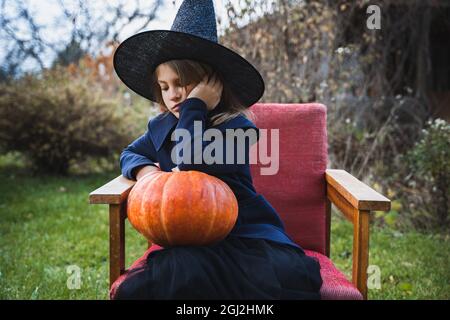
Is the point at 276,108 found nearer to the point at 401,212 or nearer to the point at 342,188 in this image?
the point at 342,188

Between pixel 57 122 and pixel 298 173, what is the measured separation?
4.69 meters

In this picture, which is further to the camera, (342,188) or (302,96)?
(302,96)

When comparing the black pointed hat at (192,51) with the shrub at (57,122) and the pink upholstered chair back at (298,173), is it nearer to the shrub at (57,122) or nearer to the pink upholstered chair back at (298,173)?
the pink upholstered chair back at (298,173)

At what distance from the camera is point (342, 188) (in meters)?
1.89

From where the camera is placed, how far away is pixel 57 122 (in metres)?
6.10

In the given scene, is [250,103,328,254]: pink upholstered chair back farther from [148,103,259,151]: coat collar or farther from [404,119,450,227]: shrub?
[404,119,450,227]: shrub

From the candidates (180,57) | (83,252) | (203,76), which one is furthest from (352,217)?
(83,252)

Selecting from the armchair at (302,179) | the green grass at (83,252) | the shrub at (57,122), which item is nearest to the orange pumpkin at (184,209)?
the armchair at (302,179)

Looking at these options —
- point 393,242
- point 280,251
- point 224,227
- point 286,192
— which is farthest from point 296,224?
point 393,242

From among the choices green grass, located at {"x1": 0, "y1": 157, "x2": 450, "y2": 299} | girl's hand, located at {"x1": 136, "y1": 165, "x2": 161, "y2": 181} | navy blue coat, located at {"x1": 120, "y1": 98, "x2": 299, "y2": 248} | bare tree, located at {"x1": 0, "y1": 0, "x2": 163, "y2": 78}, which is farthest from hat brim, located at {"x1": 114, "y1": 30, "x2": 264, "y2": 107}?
bare tree, located at {"x1": 0, "y1": 0, "x2": 163, "y2": 78}

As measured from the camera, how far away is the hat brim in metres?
1.68

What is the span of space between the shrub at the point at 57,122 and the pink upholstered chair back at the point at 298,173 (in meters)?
4.40

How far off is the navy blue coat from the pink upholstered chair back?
1.10 ft

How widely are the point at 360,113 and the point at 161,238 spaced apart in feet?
13.3
